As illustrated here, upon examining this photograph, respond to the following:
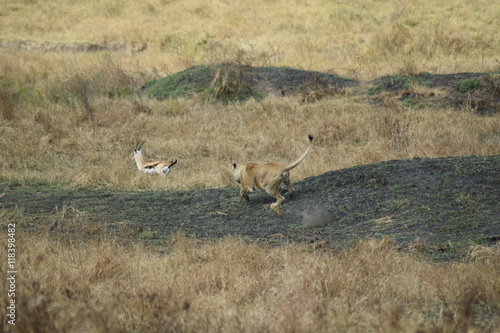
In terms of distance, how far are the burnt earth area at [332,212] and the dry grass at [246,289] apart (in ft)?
2.35

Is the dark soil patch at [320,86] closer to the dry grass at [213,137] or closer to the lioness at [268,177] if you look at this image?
the dry grass at [213,137]

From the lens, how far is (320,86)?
16.5 metres

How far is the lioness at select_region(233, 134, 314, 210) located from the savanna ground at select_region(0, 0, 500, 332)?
24 cm

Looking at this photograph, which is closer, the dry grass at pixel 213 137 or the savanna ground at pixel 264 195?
the savanna ground at pixel 264 195

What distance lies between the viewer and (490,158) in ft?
26.0

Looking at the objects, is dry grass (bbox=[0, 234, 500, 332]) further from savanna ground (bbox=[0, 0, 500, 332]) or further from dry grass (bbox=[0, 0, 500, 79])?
dry grass (bbox=[0, 0, 500, 79])

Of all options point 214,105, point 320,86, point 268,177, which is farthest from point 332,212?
point 320,86

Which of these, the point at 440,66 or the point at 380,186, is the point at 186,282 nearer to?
the point at 380,186

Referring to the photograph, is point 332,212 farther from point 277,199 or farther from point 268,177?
point 268,177

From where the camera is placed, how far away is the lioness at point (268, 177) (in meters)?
7.14

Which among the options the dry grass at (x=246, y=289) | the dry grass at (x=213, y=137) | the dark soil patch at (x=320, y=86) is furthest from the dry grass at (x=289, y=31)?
the dry grass at (x=246, y=289)

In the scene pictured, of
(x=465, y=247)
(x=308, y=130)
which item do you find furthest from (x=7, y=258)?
(x=308, y=130)

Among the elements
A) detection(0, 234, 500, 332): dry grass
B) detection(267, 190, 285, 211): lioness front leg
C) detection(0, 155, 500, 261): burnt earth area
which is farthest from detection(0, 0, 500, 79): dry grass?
detection(0, 234, 500, 332): dry grass

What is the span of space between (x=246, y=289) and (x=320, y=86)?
1281 cm
